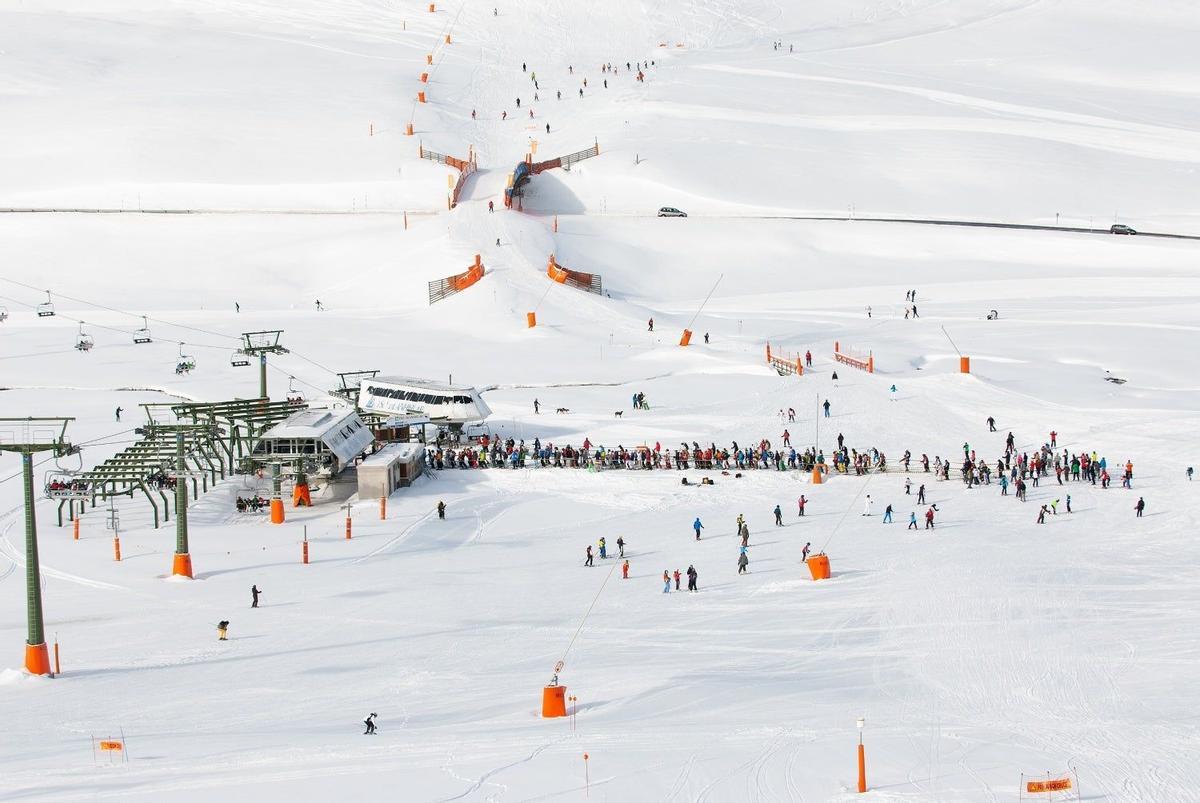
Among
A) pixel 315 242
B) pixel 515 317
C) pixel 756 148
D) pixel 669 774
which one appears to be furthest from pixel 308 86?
pixel 669 774

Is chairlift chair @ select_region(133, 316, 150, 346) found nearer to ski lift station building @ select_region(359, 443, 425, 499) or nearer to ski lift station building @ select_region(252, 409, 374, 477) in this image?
ski lift station building @ select_region(252, 409, 374, 477)

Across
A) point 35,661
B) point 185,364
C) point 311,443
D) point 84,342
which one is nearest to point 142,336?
point 84,342

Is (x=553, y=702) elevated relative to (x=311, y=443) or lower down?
lower down

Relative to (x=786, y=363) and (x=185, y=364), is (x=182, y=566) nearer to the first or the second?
(x=185, y=364)

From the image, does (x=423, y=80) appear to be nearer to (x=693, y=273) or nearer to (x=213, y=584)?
(x=693, y=273)

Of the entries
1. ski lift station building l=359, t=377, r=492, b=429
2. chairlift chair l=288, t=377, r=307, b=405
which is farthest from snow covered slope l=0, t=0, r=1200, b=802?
ski lift station building l=359, t=377, r=492, b=429

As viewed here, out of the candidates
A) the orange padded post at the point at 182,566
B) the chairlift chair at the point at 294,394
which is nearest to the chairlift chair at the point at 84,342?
the chairlift chair at the point at 294,394
